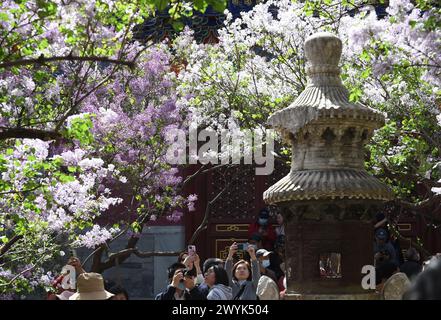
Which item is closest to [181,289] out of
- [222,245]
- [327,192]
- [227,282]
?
[227,282]

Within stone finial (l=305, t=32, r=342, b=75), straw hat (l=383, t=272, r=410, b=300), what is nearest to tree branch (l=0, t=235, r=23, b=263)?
stone finial (l=305, t=32, r=342, b=75)

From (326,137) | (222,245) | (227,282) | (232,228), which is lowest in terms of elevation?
(222,245)

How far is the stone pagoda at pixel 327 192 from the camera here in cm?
1067

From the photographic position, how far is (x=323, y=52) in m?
11.2

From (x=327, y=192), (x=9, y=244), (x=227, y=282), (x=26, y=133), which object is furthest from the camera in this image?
(x=9, y=244)

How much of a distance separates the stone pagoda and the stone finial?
13 millimetres

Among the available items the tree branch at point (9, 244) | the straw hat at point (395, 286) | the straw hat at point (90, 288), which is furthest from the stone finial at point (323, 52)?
the tree branch at point (9, 244)

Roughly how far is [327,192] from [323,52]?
1.99 metres

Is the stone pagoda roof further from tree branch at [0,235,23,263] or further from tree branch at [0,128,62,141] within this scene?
tree branch at [0,235,23,263]

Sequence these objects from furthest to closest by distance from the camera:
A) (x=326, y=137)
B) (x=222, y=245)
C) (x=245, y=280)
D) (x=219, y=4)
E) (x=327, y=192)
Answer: (x=222, y=245) < (x=245, y=280) < (x=326, y=137) < (x=327, y=192) < (x=219, y=4)

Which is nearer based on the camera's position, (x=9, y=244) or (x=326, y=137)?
(x=326, y=137)

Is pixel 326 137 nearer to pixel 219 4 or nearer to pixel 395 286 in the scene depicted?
pixel 395 286

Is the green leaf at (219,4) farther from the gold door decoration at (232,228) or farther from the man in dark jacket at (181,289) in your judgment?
the gold door decoration at (232,228)

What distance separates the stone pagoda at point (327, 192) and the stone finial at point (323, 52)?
0.04 feet
